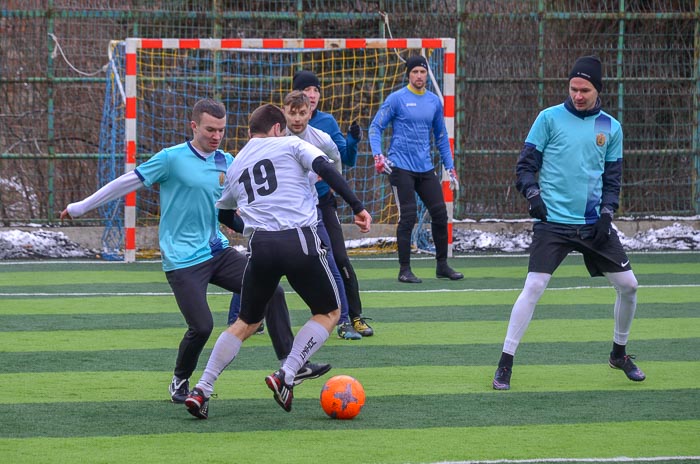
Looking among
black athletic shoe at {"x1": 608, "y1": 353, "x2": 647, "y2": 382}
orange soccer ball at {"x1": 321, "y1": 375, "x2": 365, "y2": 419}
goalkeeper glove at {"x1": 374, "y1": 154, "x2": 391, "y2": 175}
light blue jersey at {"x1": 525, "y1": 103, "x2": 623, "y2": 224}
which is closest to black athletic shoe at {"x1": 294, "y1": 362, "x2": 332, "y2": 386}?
orange soccer ball at {"x1": 321, "y1": 375, "x2": 365, "y2": 419}

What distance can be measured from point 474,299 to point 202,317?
5.44 m

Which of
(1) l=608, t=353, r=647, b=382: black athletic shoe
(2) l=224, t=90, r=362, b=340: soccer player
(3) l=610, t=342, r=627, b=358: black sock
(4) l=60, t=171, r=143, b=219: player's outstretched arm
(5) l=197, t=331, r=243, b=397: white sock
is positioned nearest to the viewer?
(5) l=197, t=331, r=243, b=397: white sock

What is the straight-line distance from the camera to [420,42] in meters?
15.5

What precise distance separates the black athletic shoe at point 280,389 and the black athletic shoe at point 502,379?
153 cm

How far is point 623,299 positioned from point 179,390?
2923 mm

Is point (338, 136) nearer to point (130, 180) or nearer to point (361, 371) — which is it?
point (361, 371)

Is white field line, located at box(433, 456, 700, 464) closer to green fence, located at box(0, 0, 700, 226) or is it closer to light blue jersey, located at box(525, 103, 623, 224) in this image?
light blue jersey, located at box(525, 103, 623, 224)

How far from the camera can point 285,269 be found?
6.60m

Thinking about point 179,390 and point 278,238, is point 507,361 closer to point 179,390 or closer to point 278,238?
point 278,238

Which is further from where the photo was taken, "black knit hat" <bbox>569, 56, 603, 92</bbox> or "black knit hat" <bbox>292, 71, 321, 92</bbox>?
"black knit hat" <bbox>292, 71, 321, 92</bbox>

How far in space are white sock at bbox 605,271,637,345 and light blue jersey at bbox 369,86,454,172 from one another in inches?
206

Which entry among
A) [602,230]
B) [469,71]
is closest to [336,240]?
[602,230]

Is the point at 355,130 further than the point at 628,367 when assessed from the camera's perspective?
Yes

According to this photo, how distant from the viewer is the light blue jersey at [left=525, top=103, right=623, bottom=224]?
298 inches
